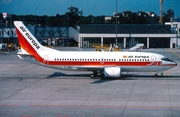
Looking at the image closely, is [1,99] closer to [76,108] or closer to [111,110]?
[76,108]

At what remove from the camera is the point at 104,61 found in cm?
4616

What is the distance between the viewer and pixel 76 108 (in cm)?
2959

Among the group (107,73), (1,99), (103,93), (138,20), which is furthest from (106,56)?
(138,20)

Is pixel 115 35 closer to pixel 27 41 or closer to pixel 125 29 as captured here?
pixel 125 29

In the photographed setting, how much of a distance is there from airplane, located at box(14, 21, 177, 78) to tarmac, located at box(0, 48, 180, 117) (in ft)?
4.34

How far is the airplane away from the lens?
45938 millimetres

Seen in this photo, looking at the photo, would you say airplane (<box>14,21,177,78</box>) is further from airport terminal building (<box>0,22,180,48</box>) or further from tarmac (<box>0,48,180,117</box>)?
airport terminal building (<box>0,22,180,48</box>)

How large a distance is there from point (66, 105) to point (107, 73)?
15179mm

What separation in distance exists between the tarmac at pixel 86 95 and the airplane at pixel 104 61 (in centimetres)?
132

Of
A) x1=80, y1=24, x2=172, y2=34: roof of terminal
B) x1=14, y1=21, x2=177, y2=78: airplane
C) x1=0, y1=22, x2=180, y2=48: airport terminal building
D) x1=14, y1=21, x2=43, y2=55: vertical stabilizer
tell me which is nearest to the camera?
x1=14, y1=21, x2=177, y2=78: airplane

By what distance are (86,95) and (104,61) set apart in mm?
11481

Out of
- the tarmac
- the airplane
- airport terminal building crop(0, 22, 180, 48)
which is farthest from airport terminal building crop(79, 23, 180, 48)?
the airplane

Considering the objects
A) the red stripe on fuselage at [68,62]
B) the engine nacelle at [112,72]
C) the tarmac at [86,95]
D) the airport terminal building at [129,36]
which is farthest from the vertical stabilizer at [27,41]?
the airport terminal building at [129,36]

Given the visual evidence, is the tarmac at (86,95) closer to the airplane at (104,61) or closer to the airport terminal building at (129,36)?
the airplane at (104,61)
